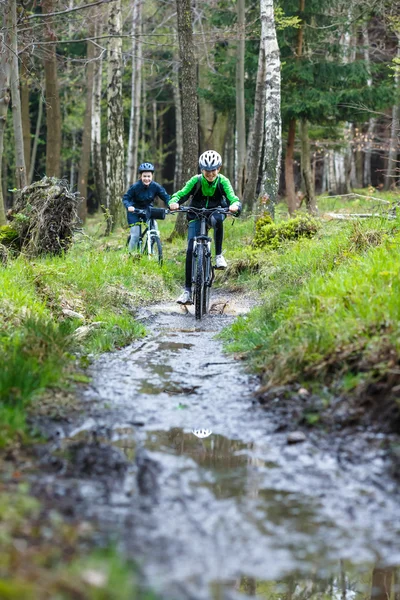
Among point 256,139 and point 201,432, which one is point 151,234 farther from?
point 256,139

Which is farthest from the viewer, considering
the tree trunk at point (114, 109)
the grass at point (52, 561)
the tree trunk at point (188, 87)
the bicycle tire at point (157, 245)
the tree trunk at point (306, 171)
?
the tree trunk at point (306, 171)

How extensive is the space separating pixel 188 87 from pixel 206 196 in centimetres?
766

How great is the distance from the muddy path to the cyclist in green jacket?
4.19 m

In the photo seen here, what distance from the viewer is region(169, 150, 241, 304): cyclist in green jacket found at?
984 centimetres

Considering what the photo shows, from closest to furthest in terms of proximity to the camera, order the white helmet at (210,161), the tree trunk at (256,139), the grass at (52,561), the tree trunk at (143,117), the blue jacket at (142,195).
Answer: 1. the grass at (52,561)
2. the white helmet at (210,161)
3. the blue jacket at (142,195)
4. the tree trunk at (256,139)
5. the tree trunk at (143,117)

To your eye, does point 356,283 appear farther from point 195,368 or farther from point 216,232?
point 216,232

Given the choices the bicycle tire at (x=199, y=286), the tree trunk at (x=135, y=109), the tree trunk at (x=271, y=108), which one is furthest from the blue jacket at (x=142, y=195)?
the tree trunk at (x=135, y=109)

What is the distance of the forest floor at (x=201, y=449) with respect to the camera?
3057mm

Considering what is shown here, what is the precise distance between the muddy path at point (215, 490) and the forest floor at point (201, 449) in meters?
0.01

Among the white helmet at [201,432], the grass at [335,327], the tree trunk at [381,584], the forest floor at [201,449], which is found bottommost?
the tree trunk at [381,584]

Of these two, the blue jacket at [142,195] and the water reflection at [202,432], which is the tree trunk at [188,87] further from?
the water reflection at [202,432]

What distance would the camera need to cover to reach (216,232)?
10188 mm

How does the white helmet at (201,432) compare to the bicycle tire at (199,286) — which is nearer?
the white helmet at (201,432)

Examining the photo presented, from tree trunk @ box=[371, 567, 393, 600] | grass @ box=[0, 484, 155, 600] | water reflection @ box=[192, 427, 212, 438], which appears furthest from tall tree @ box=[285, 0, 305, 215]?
grass @ box=[0, 484, 155, 600]
